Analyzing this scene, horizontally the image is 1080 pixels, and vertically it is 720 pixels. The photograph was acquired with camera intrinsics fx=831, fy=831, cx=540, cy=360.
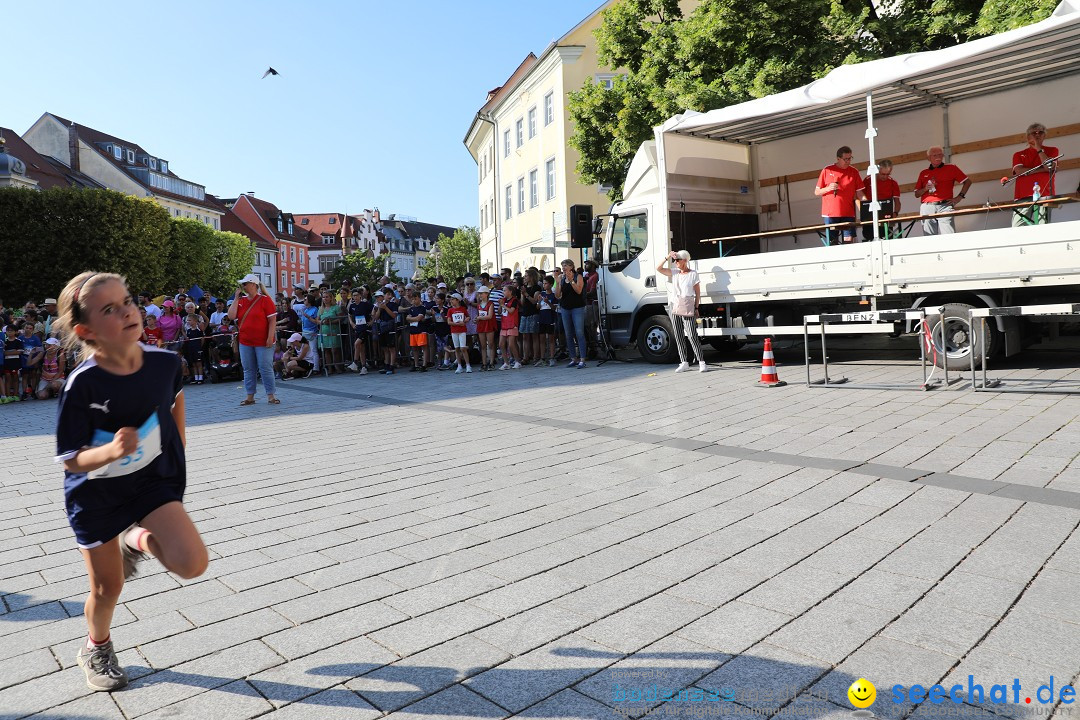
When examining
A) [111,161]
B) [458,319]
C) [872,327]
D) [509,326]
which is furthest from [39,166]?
[872,327]

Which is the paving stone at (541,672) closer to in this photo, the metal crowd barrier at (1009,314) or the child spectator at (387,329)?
the metal crowd barrier at (1009,314)

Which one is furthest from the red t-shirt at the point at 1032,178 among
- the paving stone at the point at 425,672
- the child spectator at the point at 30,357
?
the child spectator at the point at 30,357

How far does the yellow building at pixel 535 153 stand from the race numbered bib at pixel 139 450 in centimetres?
2437

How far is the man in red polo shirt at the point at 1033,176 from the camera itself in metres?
11.1

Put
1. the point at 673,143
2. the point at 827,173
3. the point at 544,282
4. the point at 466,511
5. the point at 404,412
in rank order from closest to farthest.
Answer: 1. the point at 466,511
2. the point at 404,412
3. the point at 827,173
4. the point at 673,143
5. the point at 544,282

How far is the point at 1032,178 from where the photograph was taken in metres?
11.3

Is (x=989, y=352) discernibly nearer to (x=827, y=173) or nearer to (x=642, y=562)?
(x=827, y=173)

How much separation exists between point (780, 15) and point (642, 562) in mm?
15984

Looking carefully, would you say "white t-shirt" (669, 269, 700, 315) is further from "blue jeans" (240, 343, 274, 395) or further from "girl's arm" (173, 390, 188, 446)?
"girl's arm" (173, 390, 188, 446)

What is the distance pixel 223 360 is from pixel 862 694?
16.7 metres

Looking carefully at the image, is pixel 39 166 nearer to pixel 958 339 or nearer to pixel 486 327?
pixel 486 327

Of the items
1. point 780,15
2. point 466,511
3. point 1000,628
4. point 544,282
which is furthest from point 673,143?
point 1000,628

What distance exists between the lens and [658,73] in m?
19.8

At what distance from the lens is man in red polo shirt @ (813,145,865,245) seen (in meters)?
12.5
